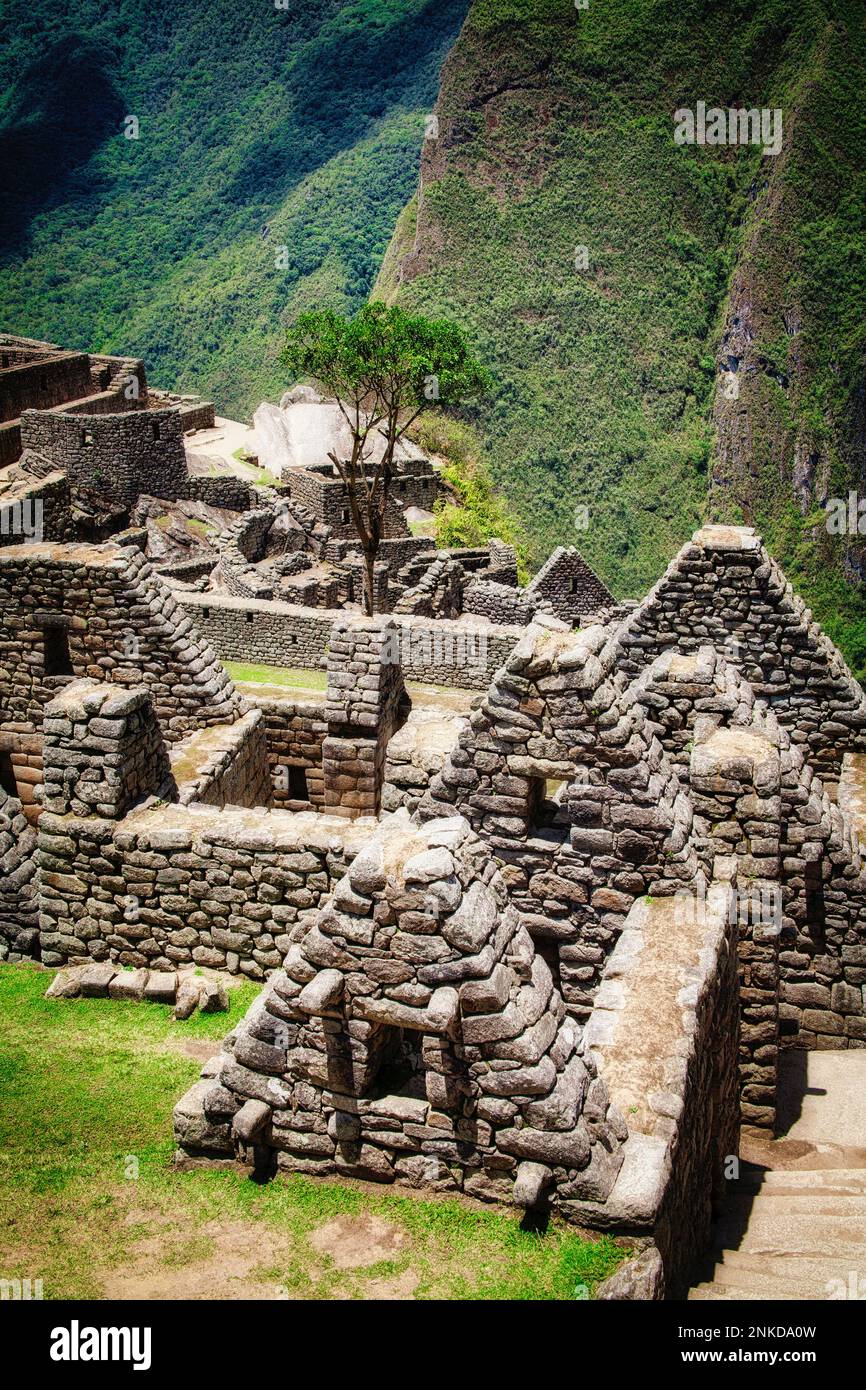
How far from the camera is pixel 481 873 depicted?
5430 millimetres

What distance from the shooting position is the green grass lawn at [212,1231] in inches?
200

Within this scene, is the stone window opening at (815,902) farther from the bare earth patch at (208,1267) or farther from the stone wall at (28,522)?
the stone wall at (28,522)

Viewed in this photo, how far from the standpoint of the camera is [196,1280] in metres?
5.20

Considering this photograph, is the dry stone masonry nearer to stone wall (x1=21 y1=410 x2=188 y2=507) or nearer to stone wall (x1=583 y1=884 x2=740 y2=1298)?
stone wall (x1=583 y1=884 x2=740 y2=1298)

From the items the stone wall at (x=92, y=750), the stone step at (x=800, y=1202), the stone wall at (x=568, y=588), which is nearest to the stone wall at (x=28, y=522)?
the stone wall at (x=92, y=750)

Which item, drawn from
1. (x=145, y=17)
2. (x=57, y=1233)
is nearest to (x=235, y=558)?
(x=57, y=1233)

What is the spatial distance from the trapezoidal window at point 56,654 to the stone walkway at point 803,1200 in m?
6.69

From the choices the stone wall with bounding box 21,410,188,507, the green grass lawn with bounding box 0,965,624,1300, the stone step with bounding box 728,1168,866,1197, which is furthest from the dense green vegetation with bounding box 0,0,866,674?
the green grass lawn with bounding box 0,965,624,1300

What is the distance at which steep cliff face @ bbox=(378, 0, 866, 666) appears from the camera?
104 m

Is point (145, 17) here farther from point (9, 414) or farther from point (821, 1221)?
point (821, 1221)

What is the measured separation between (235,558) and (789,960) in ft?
90.7

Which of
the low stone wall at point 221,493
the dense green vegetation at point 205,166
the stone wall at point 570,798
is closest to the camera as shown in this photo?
the stone wall at point 570,798

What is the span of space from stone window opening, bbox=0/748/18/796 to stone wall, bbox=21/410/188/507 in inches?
1295

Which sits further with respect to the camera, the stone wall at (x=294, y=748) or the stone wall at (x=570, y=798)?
the stone wall at (x=294, y=748)
